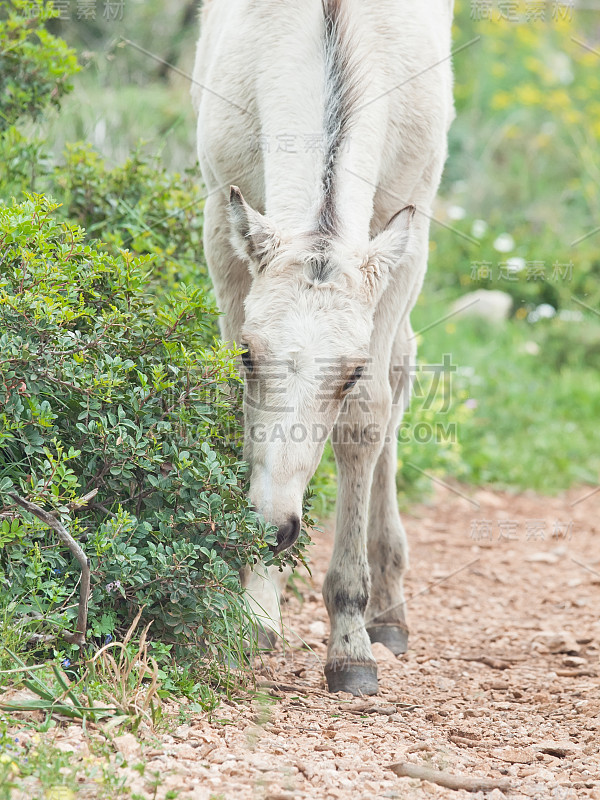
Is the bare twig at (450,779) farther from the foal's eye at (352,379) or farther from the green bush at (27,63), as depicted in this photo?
the green bush at (27,63)

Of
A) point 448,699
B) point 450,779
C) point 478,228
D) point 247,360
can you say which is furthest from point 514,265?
point 450,779

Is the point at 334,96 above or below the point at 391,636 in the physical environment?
above

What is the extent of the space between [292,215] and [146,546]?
1.27 meters

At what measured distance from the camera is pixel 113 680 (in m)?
2.75

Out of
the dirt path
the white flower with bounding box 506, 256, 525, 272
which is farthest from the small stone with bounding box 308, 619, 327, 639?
the white flower with bounding box 506, 256, 525, 272

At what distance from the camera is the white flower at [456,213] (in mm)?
11492

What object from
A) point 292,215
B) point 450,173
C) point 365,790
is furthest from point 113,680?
point 450,173

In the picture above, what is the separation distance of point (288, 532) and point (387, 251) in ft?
3.53

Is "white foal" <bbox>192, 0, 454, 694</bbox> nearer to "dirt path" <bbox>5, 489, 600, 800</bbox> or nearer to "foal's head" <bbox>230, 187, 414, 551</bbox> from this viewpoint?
"foal's head" <bbox>230, 187, 414, 551</bbox>

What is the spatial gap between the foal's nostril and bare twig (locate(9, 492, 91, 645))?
1.99 feet

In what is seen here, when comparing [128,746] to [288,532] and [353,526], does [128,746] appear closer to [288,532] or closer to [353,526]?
[288,532]

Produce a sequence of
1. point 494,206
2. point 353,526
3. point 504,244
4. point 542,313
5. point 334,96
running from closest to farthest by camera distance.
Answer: point 334,96 → point 353,526 → point 542,313 → point 504,244 → point 494,206

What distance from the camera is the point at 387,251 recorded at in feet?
10.9

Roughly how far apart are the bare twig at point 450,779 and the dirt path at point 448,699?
0.13 ft
